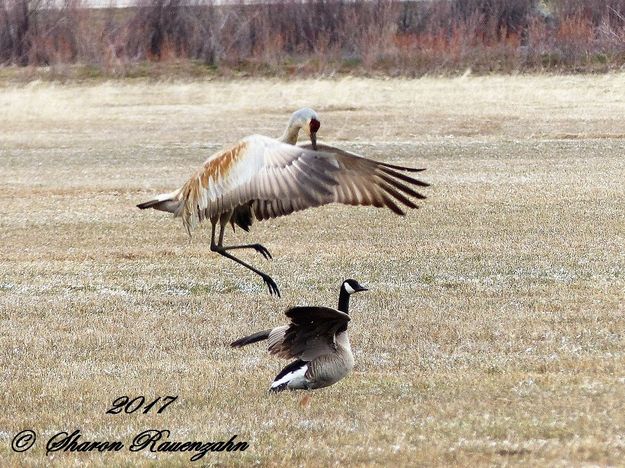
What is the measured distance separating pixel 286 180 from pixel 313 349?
1104 mm

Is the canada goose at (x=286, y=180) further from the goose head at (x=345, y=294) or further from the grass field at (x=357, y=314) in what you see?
the grass field at (x=357, y=314)

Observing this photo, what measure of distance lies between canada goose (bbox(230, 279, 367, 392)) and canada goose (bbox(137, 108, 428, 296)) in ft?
2.34

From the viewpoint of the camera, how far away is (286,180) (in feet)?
22.2

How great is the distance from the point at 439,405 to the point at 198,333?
2.83 m

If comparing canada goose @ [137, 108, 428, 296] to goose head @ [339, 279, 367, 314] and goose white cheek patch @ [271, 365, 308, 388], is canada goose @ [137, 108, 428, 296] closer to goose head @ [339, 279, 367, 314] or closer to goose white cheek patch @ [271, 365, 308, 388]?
goose head @ [339, 279, 367, 314]

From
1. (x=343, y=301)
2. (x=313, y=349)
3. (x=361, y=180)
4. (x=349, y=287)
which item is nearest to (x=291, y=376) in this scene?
(x=313, y=349)

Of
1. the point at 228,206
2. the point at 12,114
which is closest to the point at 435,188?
the point at 228,206

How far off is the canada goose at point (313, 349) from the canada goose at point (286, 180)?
712 millimetres

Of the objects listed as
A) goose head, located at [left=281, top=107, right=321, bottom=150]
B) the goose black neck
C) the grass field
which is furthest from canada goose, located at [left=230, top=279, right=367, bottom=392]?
goose head, located at [left=281, top=107, right=321, bottom=150]

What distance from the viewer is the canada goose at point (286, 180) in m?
6.78

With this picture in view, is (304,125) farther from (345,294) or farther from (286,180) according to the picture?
(345,294)

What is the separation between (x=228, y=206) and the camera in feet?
24.5

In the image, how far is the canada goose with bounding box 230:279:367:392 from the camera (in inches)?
280

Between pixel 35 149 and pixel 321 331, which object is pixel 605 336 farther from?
pixel 35 149
